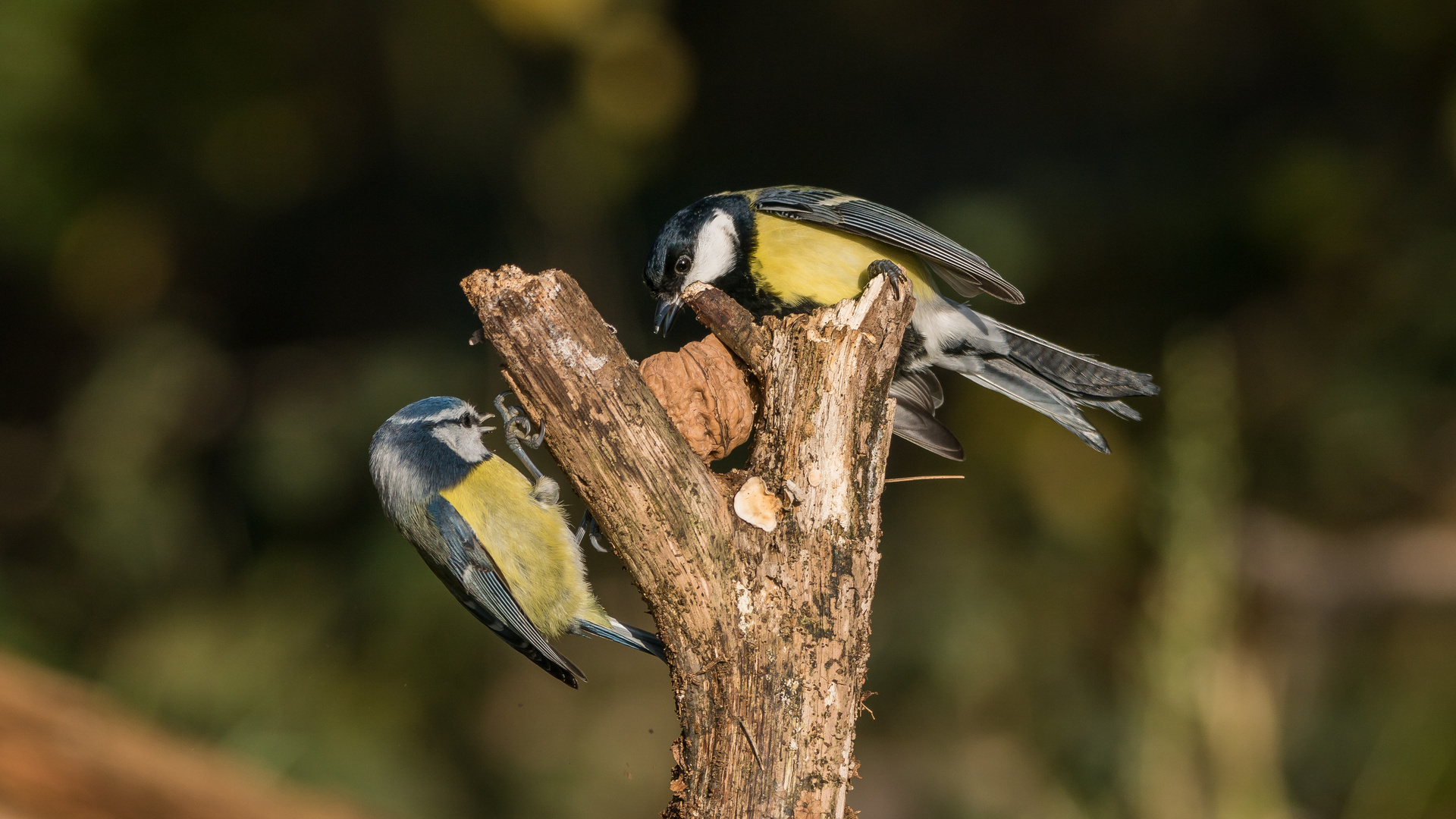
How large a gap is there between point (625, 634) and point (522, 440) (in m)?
0.45

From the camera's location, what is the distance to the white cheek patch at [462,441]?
6.54 feet

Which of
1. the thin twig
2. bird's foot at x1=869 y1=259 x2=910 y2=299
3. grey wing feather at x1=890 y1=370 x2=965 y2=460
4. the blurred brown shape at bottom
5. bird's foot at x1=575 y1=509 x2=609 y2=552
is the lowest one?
the blurred brown shape at bottom

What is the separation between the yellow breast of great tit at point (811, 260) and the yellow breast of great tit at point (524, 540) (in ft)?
2.17

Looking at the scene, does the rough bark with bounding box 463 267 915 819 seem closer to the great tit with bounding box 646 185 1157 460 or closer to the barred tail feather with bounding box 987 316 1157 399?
the great tit with bounding box 646 185 1157 460

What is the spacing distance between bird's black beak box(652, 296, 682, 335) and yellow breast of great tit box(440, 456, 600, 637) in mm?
437

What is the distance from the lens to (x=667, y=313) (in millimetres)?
1990

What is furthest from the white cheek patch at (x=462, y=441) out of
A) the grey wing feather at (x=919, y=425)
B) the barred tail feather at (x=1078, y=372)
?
the barred tail feather at (x=1078, y=372)

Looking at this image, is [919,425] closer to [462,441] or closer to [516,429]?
[516,429]

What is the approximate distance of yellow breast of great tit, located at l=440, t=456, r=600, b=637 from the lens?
6.48 feet

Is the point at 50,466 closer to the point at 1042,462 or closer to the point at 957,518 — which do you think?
the point at 957,518

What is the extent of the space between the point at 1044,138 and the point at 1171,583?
2.83 m

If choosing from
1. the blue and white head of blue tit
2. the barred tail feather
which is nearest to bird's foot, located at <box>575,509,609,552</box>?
the blue and white head of blue tit

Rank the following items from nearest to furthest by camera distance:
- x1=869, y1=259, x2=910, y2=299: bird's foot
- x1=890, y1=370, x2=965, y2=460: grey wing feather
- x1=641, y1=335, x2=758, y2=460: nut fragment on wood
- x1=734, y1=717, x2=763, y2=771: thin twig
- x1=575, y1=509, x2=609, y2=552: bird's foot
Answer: x1=734, y1=717, x2=763, y2=771: thin twig
x1=869, y1=259, x2=910, y2=299: bird's foot
x1=641, y1=335, x2=758, y2=460: nut fragment on wood
x1=575, y1=509, x2=609, y2=552: bird's foot
x1=890, y1=370, x2=965, y2=460: grey wing feather

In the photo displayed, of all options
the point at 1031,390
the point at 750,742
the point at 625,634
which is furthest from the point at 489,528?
the point at 1031,390
